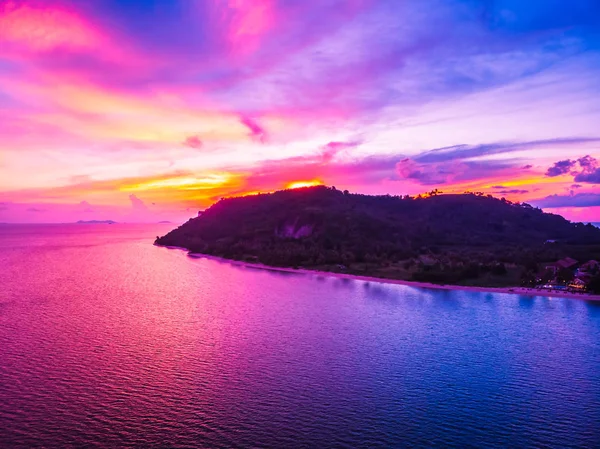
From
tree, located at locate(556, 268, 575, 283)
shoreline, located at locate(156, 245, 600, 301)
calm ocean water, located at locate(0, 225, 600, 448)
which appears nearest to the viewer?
calm ocean water, located at locate(0, 225, 600, 448)

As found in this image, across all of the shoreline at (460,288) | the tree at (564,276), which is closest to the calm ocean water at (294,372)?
the shoreline at (460,288)

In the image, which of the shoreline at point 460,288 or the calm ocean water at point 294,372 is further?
the shoreline at point 460,288

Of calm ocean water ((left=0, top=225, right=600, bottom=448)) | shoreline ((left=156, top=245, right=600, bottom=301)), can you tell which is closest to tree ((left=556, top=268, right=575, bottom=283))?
shoreline ((left=156, top=245, right=600, bottom=301))

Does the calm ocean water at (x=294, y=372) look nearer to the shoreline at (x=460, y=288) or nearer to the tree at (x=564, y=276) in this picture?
the shoreline at (x=460, y=288)

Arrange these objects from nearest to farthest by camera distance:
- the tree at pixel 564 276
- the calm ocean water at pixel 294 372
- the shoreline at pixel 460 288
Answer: the calm ocean water at pixel 294 372 < the shoreline at pixel 460 288 < the tree at pixel 564 276

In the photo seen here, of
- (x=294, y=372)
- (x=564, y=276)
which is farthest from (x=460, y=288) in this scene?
(x=294, y=372)

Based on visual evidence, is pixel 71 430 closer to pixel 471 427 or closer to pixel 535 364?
pixel 471 427

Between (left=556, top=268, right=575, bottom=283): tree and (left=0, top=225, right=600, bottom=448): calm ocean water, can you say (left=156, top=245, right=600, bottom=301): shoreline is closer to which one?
(left=556, top=268, right=575, bottom=283): tree

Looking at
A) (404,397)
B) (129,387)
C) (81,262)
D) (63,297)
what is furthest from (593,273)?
(81,262)

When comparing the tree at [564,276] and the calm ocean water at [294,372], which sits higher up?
the tree at [564,276]
